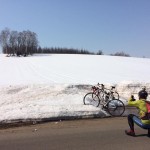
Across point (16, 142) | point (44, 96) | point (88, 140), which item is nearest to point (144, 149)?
point (88, 140)

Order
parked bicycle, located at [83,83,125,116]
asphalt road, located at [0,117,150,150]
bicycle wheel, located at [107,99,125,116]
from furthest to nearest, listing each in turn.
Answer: parked bicycle, located at [83,83,125,116] → bicycle wheel, located at [107,99,125,116] → asphalt road, located at [0,117,150,150]

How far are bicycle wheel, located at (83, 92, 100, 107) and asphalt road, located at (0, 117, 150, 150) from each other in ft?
9.96

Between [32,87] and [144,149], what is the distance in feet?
34.5

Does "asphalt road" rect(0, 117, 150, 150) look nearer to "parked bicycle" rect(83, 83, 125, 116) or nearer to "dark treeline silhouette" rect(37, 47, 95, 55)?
"parked bicycle" rect(83, 83, 125, 116)

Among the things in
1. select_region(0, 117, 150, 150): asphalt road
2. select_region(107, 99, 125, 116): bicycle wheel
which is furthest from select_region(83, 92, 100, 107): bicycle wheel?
select_region(0, 117, 150, 150): asphalt road

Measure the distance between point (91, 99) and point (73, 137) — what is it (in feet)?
20.0


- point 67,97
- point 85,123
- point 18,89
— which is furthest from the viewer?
point 18,89

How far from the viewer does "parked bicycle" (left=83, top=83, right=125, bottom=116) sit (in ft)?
43.8

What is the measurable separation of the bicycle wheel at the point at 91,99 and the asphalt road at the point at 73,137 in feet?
9.96

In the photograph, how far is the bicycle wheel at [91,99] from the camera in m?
14.3

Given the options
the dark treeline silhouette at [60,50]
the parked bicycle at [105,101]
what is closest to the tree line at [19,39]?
the dark treeline silhouette at [60,50]

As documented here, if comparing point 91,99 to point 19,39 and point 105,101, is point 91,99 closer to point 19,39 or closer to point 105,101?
point 105,101

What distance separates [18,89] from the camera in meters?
17.3

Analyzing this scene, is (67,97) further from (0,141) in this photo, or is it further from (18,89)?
(0,141)
